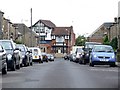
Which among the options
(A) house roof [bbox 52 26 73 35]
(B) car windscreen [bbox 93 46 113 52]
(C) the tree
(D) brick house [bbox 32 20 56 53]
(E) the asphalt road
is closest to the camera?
(E) the asphalt road

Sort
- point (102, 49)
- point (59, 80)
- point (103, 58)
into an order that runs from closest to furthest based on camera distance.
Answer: point (59, 80)
point (103, 58)
point (102, 49)

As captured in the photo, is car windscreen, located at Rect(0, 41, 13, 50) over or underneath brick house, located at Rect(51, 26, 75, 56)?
underneath

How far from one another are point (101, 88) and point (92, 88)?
10.8 inches

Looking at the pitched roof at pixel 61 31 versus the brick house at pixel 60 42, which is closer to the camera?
the brick house at pixel 60 42

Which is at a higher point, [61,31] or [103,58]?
[61,31]

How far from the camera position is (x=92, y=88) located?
42.8 feet

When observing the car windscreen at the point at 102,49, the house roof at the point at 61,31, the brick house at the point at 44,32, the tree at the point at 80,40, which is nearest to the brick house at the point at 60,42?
the house roof at the point at 61,31

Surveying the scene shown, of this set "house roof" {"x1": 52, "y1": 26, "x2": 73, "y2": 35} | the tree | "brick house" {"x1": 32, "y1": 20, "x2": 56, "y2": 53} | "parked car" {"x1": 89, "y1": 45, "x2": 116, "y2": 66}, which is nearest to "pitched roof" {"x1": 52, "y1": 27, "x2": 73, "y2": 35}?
"house roof" {"x1": 52, "y1": 26, "x2": 73, "y2": 35}

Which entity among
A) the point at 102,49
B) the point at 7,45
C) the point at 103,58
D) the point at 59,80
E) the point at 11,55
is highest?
the point at 7,45

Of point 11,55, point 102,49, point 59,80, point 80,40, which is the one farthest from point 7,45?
point 80,40

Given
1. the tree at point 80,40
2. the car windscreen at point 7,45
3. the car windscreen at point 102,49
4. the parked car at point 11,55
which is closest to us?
the parked car at point 11,55

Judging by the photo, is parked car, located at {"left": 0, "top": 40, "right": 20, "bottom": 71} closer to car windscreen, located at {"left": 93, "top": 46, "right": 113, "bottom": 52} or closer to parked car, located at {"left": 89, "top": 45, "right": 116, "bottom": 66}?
parked car, located at {"left": 89, "top": 45, "right": 116, "bottom": 66}

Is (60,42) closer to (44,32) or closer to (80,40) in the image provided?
(44,32)

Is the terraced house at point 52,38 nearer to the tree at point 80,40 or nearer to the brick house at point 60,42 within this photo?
the brick house at point 60,42
